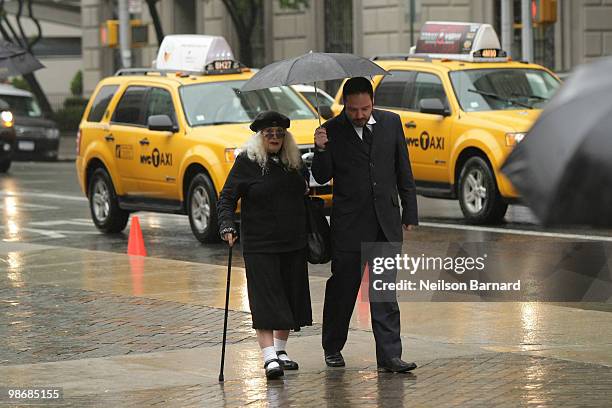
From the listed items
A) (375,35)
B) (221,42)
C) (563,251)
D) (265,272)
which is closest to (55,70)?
(375,35)

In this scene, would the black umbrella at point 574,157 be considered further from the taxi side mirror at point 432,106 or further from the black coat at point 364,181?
the taxi side mirror at point 432,106

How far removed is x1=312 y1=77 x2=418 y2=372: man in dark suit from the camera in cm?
879

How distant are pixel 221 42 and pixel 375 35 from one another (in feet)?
51.7

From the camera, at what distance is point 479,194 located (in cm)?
Result: 1706

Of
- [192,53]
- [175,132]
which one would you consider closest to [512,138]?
[175,132]

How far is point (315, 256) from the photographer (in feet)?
28.9

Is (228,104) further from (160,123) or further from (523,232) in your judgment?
(523,232)

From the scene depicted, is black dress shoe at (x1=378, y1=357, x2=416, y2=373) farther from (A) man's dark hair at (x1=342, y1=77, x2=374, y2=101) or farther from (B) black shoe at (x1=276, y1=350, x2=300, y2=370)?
(A) man's dark hair at (x1=342, y1=77, x2=374, y2=101)

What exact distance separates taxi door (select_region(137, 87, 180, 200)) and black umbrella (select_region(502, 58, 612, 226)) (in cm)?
1171

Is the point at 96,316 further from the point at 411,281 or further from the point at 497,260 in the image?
Result: the point at 497,260

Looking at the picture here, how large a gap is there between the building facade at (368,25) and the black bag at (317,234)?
20.3 m

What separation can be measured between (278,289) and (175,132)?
7.91 metres

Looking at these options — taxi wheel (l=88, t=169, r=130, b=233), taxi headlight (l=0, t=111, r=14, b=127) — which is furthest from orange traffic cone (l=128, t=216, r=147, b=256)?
taxi headlight (l=0, t=111, r=14, b=127)

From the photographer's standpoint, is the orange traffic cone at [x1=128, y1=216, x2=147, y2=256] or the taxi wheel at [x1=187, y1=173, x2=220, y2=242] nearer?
the orange traffic cone at [x1=128, y1=216, x2=147, y2=256]
